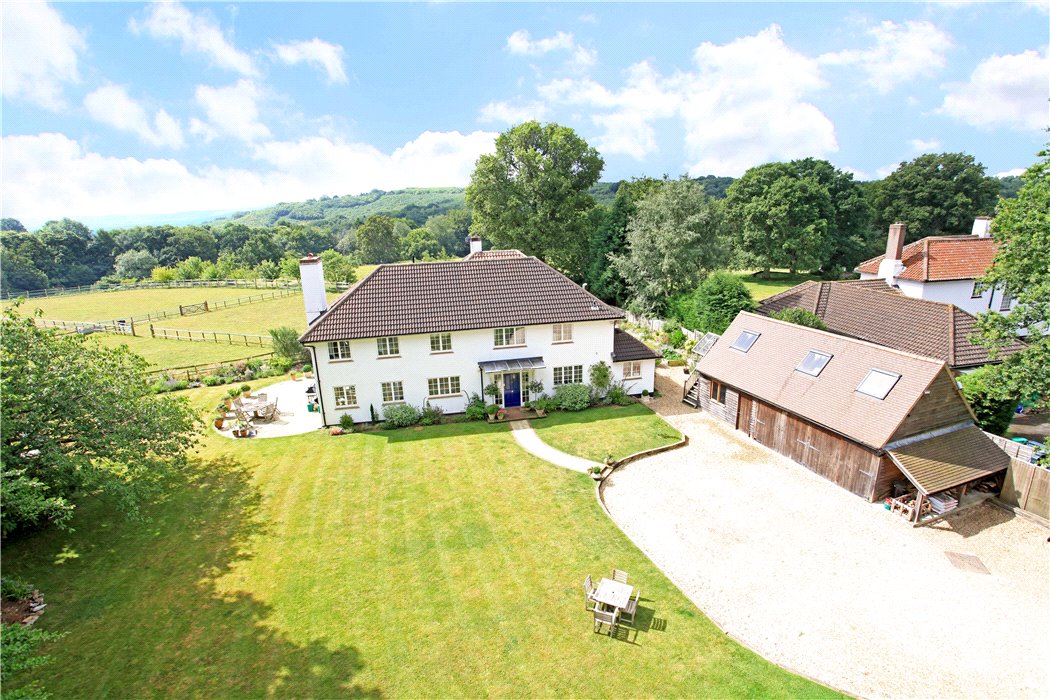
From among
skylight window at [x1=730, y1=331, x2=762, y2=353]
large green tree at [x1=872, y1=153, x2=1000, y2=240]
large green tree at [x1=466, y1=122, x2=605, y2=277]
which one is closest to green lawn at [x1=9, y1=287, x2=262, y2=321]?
large green tree at [x1=466, y1=122, x2=605, y2=277]

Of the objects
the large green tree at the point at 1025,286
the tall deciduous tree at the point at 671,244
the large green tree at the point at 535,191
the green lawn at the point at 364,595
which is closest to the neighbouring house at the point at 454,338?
the green lawn at the point at 364,595

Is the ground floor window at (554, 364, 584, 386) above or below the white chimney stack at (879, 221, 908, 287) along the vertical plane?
below

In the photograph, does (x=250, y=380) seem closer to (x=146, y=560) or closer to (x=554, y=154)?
(x=146, y=560)

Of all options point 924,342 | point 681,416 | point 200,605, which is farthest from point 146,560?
point 924,342

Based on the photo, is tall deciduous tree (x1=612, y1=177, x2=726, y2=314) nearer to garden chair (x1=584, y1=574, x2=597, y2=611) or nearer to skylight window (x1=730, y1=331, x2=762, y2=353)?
skylight window (x1=730, y1=331, x2=762, y2=353)

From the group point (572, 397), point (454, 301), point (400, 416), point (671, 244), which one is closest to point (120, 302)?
point (400, 416)

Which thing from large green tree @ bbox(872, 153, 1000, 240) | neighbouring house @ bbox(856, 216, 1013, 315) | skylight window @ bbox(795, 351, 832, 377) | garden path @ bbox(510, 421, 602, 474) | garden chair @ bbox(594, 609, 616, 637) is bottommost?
garden chair @ bbox(594, 609, 616, 637)
